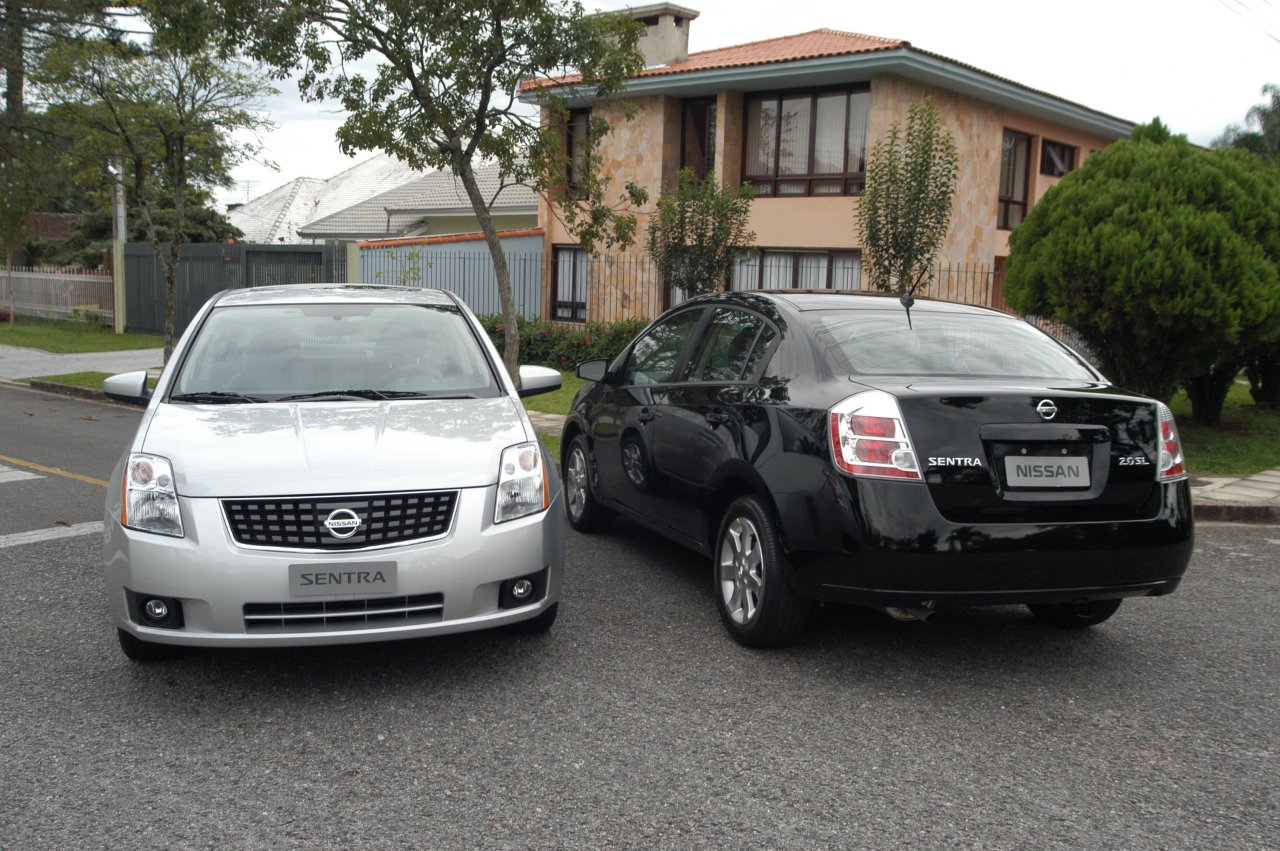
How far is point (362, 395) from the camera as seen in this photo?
210 inches

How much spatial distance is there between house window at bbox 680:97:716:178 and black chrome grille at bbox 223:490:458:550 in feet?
63.4

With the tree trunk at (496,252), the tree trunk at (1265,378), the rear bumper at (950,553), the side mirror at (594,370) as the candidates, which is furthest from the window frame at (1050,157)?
the rear bumper at (950,553)

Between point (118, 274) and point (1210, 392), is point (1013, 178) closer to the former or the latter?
point (1210, 392)

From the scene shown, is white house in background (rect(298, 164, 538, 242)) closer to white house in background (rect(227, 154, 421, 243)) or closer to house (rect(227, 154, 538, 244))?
house (rect(227, 154, 538, 244))

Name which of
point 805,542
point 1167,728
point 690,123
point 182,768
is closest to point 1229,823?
point 1167,728

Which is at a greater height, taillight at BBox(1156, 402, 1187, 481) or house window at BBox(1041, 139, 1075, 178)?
house window at BBox(1041, 139, 1075, 178)

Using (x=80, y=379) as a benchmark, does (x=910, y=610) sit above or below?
above

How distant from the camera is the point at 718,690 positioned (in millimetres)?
4547

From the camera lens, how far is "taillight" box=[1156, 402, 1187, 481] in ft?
15.3

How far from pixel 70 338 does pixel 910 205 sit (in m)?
20.3

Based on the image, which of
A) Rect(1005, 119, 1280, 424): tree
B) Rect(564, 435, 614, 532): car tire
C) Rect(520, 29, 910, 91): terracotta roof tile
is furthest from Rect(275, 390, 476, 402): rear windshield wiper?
Rect(520, 29, 910, 91): terracotta roof tile

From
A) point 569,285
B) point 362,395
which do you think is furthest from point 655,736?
point 569,285

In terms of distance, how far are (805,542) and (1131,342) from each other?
7481 mm

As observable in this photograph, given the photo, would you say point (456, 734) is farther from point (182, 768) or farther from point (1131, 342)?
point (1131, 342)
